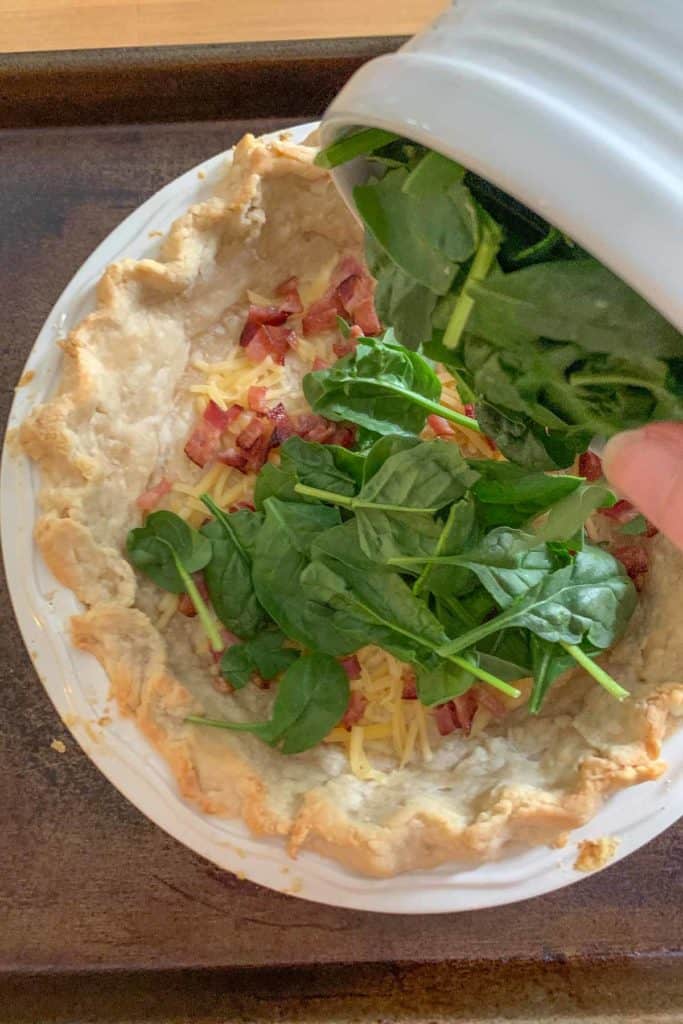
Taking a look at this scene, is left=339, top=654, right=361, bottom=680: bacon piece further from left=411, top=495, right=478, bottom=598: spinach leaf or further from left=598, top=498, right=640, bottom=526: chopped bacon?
left=598, top=498, right=640, bottom=526: chopped bacon

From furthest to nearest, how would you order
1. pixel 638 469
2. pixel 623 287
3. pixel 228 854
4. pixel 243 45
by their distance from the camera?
pixel 243 45
pixel 228 854
pixel 638 469
pixel 623 287

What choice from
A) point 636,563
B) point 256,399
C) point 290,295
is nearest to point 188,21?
point 290,295

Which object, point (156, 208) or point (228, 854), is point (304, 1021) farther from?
point (156, 208)

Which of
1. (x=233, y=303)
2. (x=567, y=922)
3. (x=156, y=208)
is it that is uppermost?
(x=156, y=208)

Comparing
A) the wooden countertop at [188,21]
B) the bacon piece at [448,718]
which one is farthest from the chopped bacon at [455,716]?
the wooden countertop at [188,21]

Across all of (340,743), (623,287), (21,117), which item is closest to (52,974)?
(340,743)

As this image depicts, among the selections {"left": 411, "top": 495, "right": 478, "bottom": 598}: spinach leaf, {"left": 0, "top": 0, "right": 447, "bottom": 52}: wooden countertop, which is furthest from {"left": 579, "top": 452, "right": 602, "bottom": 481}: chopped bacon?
{"left": 0, "top": 0, "right": 447, "bottom": 52}: wooden countertop
